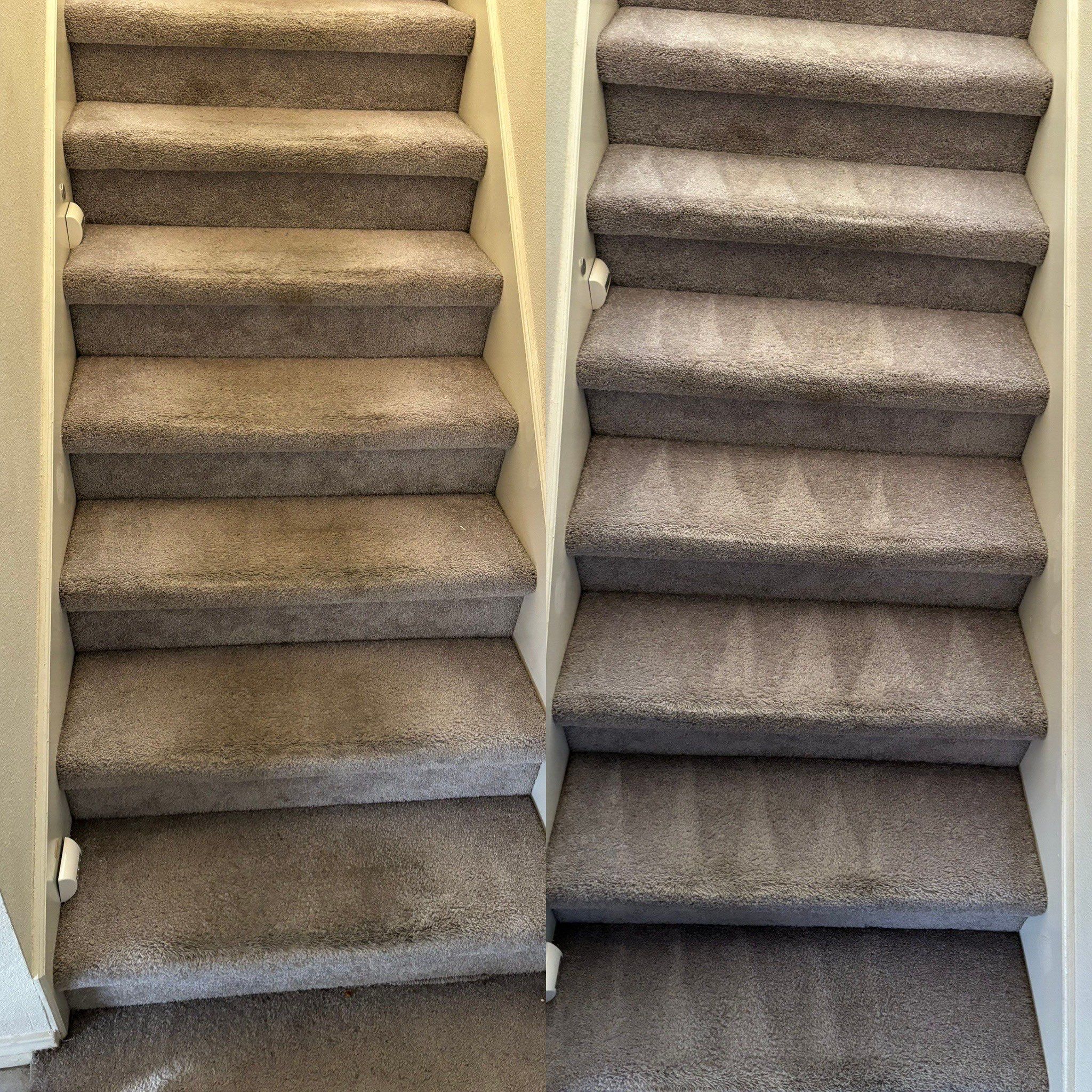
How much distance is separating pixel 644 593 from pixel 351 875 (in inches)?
30.1

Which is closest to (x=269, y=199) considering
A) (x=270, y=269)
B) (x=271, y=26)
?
(x=270, y=269)

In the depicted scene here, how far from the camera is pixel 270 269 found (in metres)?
2.12

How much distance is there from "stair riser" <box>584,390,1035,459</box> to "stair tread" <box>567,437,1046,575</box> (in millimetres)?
21

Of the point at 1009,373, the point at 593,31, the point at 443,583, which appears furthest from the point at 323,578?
the point at 1009,373

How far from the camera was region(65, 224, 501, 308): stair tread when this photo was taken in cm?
207

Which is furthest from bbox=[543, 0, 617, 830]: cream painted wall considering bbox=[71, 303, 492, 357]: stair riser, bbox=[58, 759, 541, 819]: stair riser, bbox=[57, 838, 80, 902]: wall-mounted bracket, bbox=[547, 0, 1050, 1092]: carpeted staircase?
bbox=[57, 838, 80, 902]: wall-mounted bracket

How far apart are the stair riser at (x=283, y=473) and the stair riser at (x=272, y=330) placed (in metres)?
0.29

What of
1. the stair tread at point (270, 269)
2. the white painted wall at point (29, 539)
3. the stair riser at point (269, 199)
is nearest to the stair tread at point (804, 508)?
the stair tread at point (270, 269)

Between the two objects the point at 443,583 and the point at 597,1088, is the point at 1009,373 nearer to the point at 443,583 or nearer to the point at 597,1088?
the point at 443,583

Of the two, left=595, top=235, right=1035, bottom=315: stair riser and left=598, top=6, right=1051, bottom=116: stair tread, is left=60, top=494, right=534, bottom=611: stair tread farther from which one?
left=598, top=6, right=1051, bottom=116: stair tread

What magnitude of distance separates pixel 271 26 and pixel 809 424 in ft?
5.07

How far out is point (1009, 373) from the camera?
6.39 feet

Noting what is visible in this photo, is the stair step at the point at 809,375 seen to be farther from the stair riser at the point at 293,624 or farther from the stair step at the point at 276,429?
the stair riser at the point at 293,624

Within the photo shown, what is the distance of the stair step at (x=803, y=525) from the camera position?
1.88 m
